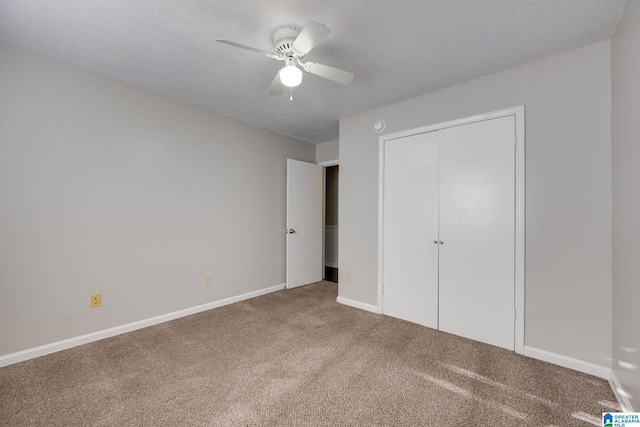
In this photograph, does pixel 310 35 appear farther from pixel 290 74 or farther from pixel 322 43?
pixel 322 43

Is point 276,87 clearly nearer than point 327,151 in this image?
Yes

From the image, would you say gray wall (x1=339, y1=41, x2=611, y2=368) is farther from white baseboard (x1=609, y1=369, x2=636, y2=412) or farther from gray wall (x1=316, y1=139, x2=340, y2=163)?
gray wall (x1=316, y1=139, x2=340, y2=163)

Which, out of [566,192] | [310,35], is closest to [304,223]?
[310,35]

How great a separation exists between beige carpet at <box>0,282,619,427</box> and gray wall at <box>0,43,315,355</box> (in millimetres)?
424

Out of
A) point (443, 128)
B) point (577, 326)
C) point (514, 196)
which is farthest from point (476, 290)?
point (443, 128)

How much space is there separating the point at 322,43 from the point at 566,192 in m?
2.20

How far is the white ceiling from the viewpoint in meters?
1.68

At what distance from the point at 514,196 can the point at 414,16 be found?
5.46 ft

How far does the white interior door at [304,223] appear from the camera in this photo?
168 inches

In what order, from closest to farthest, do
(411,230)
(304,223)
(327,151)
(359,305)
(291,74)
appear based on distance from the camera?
(291,74) → (411,230) → (359,305) → (304,223) → (327,151)

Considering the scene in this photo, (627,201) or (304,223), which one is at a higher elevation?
(627,201)

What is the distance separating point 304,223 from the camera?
448cm

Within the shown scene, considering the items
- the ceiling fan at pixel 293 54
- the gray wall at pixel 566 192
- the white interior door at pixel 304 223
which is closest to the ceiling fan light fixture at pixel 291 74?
the ceiling fan at pixel 293 54

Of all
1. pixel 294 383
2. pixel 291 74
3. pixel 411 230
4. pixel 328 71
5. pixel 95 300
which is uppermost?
pixel 328 71
